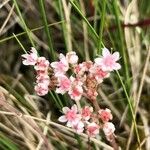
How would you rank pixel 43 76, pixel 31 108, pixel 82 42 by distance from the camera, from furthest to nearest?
1. pixel 82 42
2. pixel 31 108
3. pixel 43 76

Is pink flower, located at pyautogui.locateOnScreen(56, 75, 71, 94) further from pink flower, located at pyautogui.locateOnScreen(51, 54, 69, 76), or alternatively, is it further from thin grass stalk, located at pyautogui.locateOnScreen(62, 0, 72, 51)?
thin grass stalk, located at pyautogui.locateOnScreen(62, 0, 72, 51)

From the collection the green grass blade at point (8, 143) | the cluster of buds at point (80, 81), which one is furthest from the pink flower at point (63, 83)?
the green grass blade at point (8, 143)

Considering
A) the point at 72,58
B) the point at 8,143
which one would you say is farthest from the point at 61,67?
the point at 8,143

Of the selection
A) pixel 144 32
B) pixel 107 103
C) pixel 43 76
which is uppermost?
pixel 43 76

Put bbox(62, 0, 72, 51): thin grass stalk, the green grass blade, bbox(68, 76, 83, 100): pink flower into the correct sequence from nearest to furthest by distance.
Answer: bbox(68, 76, 83, 100): pink flower, the green grass blade, bbox(62, 0, 72, 51): thin grass stalk

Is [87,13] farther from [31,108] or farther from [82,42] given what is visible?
[31,108]

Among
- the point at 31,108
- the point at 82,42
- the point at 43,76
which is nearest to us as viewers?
the point at 43,76

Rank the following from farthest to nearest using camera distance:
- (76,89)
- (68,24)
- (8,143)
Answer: (68,24), (8,143), (76,89)

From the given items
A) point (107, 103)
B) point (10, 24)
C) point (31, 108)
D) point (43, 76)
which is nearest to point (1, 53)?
point (10, 24)

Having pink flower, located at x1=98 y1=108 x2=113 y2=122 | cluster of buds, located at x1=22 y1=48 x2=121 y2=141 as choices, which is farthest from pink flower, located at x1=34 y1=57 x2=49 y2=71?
pink flower, located at x1=98 y1=108 x2=113 y2=122

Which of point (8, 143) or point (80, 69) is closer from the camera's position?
point (80, 69)

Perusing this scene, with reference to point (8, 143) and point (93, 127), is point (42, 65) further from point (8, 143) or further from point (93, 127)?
point (8, 143)
